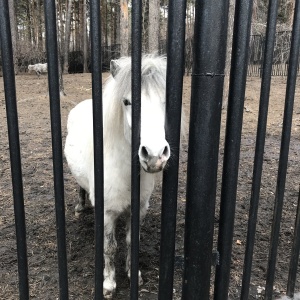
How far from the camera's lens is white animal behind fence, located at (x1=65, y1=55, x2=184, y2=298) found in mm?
1379

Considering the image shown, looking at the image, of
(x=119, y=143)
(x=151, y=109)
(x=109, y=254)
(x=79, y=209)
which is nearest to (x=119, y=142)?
(x=119, y=143)

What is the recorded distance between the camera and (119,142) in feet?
7.85

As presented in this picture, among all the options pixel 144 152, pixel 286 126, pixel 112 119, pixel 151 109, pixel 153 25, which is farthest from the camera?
pixel 153 25

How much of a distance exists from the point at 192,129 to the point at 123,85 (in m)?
0.79

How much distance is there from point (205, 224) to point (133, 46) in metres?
0.63

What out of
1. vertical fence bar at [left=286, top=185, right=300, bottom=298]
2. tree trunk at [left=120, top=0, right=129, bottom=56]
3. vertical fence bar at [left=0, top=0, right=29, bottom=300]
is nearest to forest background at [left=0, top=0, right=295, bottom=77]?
tree trunk at [left=120, top=0, right=129, bottom=56]

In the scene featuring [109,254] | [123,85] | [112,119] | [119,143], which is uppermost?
[123,85]

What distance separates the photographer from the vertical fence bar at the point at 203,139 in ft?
3.37

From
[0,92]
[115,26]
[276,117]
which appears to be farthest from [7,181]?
[115,26]

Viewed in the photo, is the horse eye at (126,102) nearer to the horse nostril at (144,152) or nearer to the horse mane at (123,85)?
the horse mane at (123,85)

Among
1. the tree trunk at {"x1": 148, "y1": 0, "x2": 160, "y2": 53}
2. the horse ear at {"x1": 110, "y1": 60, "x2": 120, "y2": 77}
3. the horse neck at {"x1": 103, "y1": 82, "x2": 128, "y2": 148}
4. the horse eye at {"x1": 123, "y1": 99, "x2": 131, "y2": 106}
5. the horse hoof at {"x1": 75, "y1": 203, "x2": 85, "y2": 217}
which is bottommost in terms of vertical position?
the horse hoof at {"x1": 75, "y1": 203, "x2": 85, "y2": 217}

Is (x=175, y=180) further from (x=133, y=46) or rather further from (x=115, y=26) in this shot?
(x=115, y=26)

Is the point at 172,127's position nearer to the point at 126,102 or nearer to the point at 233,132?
the point at 233,132

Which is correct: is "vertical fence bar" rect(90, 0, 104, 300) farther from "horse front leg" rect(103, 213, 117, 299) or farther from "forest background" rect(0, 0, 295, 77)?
"forest background" rect(0, 0, 295, 77)
